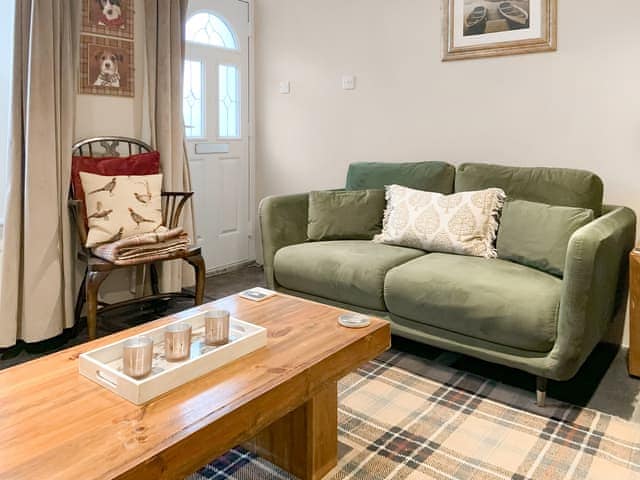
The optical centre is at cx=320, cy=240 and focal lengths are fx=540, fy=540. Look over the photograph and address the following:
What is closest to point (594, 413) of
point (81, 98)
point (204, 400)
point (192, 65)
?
point (204, 400)

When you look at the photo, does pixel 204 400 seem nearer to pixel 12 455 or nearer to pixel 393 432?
pixel 12 455

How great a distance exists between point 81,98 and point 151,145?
0.46m

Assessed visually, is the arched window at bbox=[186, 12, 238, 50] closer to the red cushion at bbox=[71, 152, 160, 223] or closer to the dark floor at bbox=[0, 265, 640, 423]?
the red cushion at bbox=[71, 152, 160, 223]

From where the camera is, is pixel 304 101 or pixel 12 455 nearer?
pixel 12 455

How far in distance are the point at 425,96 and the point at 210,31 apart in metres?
1.65

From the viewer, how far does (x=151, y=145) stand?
3.29 meters

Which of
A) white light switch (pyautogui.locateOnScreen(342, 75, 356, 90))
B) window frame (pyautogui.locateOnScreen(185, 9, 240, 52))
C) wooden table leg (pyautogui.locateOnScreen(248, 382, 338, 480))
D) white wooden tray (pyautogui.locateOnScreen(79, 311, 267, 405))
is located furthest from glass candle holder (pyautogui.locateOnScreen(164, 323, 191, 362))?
window frame (pyautogui.locateOnScreen(185, 9, 240, 52))

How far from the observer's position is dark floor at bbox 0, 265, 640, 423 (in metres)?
2.17

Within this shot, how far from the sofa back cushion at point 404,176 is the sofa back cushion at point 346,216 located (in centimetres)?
12

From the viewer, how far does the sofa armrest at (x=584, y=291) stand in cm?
191

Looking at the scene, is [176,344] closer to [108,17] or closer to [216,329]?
[216,329]

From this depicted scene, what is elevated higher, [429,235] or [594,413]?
[429,235]

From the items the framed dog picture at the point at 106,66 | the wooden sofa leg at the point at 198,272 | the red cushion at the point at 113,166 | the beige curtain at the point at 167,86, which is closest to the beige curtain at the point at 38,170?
the red cushion at the point at 113,166

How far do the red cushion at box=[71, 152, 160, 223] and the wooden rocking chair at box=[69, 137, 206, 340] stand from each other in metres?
0.04
